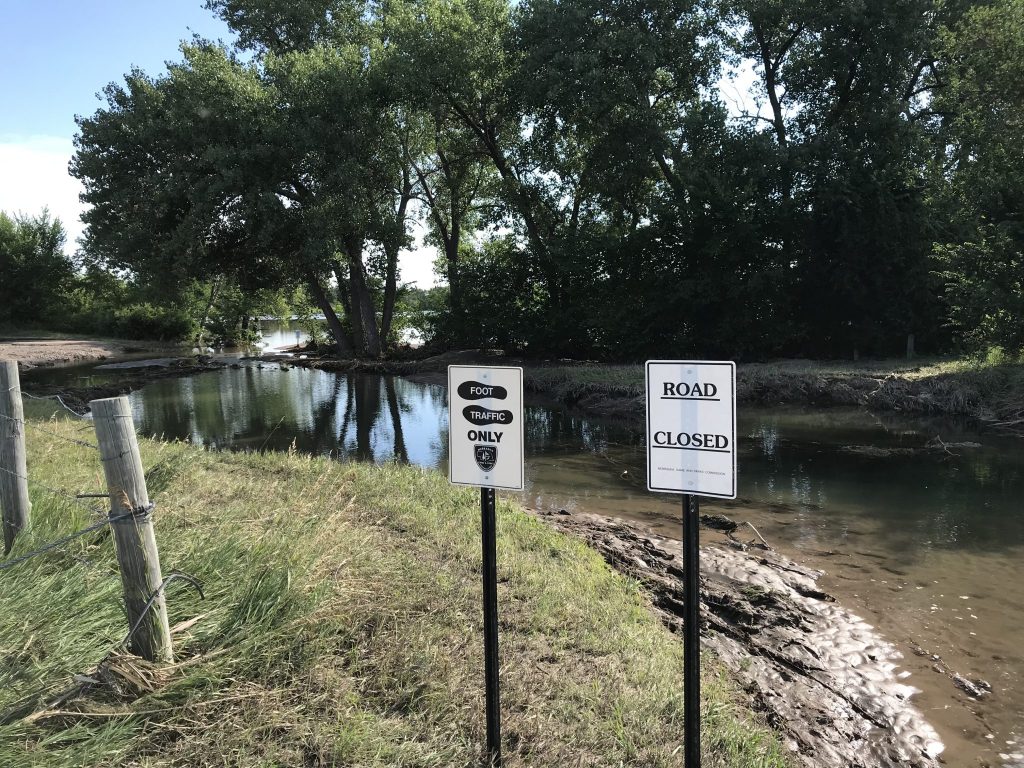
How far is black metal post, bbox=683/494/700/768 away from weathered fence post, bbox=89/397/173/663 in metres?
2.34

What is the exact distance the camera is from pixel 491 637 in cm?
320

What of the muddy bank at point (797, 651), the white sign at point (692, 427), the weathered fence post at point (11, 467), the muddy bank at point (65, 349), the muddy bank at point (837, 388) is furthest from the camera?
the muddy bank at point (65, 349)

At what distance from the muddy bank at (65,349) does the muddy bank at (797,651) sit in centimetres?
3188

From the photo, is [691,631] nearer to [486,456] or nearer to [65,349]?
[486,456]

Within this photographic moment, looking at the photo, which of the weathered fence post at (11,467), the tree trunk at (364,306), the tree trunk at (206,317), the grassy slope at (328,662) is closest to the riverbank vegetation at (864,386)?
the grassy slope at (328,662)

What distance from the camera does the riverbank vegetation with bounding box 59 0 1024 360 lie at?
66.3 ft

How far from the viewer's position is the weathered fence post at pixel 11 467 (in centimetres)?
436

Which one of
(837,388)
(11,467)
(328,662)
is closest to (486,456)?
(328,662)

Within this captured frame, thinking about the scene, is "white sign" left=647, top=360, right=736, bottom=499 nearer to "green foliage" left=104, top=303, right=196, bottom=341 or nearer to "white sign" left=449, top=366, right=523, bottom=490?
"white sign" left=449, top=366, right=523, bottom=490

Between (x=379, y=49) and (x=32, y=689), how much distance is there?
88.8 feet

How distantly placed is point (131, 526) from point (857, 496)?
9441mm

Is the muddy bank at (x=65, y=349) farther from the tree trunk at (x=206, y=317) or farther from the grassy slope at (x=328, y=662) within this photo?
the grassy slope at (x=328, y=662)

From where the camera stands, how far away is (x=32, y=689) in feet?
9.85

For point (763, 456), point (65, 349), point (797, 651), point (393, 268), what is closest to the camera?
point (797, 651)
